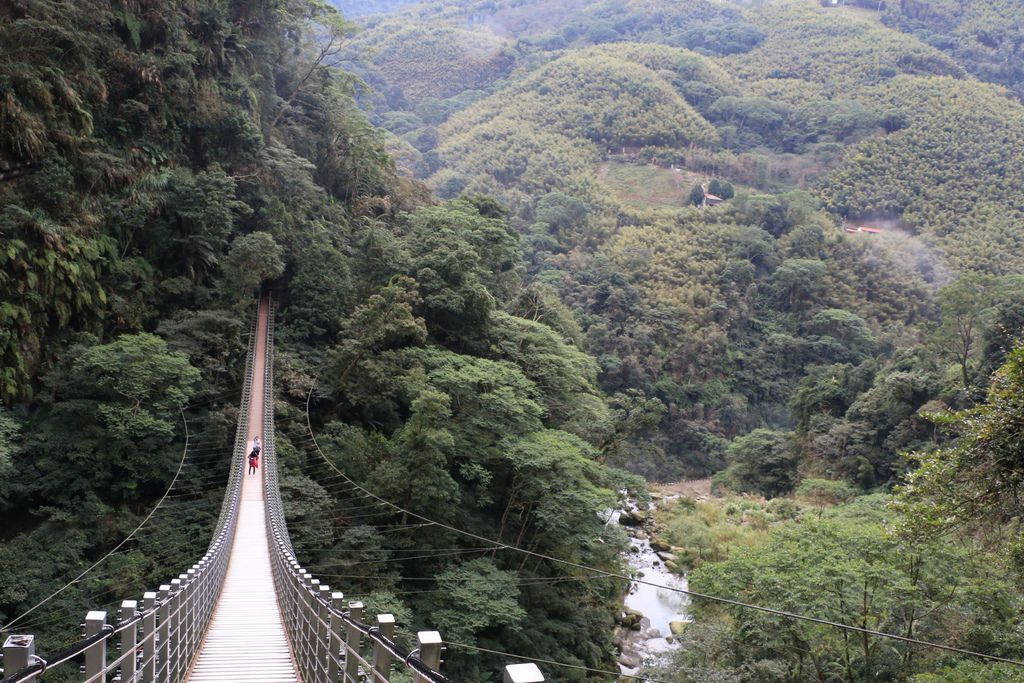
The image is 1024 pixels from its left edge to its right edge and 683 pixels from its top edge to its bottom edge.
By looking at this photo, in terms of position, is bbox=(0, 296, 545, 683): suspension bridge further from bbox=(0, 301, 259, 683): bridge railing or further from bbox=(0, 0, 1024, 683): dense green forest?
bbox=(0, 0, 1024, 683): dense green forest

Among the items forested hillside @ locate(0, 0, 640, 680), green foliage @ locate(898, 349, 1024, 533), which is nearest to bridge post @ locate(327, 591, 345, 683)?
green foliage @ locate(898, 349, 1024, 533)

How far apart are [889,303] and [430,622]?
35.1 metres

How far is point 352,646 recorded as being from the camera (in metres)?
3.14

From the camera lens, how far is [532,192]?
168 ft

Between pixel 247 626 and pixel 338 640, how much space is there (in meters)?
3.09

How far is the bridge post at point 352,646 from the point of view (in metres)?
3.11

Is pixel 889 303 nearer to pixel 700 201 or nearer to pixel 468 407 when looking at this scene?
pixel 700 201

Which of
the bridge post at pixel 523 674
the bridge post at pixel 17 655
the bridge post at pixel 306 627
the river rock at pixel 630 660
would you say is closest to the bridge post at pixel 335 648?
the bridge post at pixel 306 627

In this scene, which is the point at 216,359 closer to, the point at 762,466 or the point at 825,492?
the point at 825,492

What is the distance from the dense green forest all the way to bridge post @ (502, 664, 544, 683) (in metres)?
6.83

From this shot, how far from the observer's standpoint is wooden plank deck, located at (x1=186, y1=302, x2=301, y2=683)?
181 inches

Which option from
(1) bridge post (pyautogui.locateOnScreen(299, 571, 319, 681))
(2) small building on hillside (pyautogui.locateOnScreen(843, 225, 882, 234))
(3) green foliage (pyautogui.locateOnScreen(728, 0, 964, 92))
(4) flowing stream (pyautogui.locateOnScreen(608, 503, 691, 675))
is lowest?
(4) flowing stream (pyautogui.locateOnScreen(608, 503, 691, 675))

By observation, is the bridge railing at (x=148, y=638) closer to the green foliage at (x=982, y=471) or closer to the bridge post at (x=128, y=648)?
the bridge post at (x=128, y=648)

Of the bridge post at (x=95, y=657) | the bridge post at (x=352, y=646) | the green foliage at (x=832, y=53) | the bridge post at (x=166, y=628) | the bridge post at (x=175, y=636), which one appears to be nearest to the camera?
the bridge post at (x=95, y=657)
